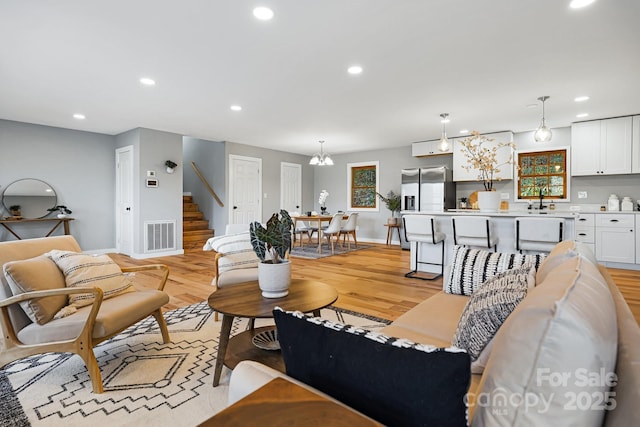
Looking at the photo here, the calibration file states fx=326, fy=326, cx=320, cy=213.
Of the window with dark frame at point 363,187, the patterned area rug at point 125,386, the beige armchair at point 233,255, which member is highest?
the window with dark frame at point 363,187

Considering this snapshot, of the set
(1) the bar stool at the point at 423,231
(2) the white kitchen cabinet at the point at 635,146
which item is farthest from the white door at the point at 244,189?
(2) the white kitchen cabinet at the point at 635,146

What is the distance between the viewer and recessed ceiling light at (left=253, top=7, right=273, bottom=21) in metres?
2.34

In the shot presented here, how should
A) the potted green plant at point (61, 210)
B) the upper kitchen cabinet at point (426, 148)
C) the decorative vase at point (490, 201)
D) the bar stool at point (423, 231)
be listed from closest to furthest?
the decorative vase at point (490, 201)
the bar stool at point (423, 231)
the potted green plant at point (61, 210)
the upper kitchen cabinet at point (426, 148)

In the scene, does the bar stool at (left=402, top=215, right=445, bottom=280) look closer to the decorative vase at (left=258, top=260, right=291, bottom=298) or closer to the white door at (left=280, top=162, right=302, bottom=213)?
the decorative vase at (left=258, top=260, right=291, bottom=298)

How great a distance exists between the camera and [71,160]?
19.7 feet

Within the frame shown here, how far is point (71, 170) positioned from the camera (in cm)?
598

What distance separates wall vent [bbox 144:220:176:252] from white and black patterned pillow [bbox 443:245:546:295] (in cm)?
555

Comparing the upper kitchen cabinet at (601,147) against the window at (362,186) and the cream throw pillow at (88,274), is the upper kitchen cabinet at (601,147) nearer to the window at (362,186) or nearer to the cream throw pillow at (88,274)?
the window at (362,186)

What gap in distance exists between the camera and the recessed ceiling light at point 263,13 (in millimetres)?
2342

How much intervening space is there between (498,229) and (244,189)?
5.51 meters

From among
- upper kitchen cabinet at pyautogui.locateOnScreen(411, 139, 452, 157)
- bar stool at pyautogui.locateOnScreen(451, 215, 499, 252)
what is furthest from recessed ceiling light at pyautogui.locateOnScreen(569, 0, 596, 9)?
upper kitchen cabinet at pyautogui.locateOnScreen(411, 139, 452, 157)

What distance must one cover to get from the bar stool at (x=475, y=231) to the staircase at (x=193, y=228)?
210 inches

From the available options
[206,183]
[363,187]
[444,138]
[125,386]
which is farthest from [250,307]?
[363,187]

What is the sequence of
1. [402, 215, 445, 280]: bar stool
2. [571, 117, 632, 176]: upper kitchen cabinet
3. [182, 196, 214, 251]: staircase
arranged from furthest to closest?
[182, 196, 214, 251]: staircase
[571, 117, 632, 176]: upper kitchen cabinet
[402, 215, 445, 280]: bar stool
